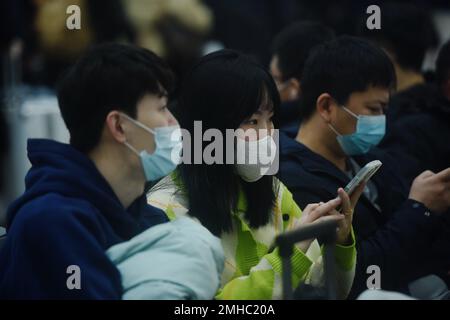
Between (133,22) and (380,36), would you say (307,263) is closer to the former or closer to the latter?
(380,36)

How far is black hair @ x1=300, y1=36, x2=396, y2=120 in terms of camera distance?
124 inches

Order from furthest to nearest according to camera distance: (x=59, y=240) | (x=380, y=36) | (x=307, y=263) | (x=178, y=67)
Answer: (x=178, y=67) → (x=380, y=36) → (x=307, y=263) → (x=59, y=240)

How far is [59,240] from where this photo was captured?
6.68 ft

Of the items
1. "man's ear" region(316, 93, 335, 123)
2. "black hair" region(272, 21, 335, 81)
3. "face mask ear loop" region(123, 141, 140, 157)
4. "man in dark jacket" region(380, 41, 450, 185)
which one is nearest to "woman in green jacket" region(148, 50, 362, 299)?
"face mask ear loop" region(123, 141, 140, 157)

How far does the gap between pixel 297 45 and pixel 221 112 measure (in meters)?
1.66

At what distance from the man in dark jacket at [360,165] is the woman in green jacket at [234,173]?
32cm

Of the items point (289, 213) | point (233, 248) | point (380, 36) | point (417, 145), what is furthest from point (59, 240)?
point (380, 36)

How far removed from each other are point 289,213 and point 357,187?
0.87 feet

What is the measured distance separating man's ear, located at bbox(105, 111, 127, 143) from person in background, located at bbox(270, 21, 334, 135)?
6.04 ft

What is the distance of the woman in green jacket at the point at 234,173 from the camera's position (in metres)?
2.57

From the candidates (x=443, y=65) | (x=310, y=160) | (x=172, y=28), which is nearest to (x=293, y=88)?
(x=443, y=65)

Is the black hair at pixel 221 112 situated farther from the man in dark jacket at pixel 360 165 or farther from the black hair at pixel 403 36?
the black hair at pixel 403 36

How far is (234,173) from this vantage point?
2.66 metres

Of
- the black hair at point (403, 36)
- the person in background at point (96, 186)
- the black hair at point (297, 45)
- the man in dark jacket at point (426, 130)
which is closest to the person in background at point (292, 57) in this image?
the black hair at point (297, 45)
